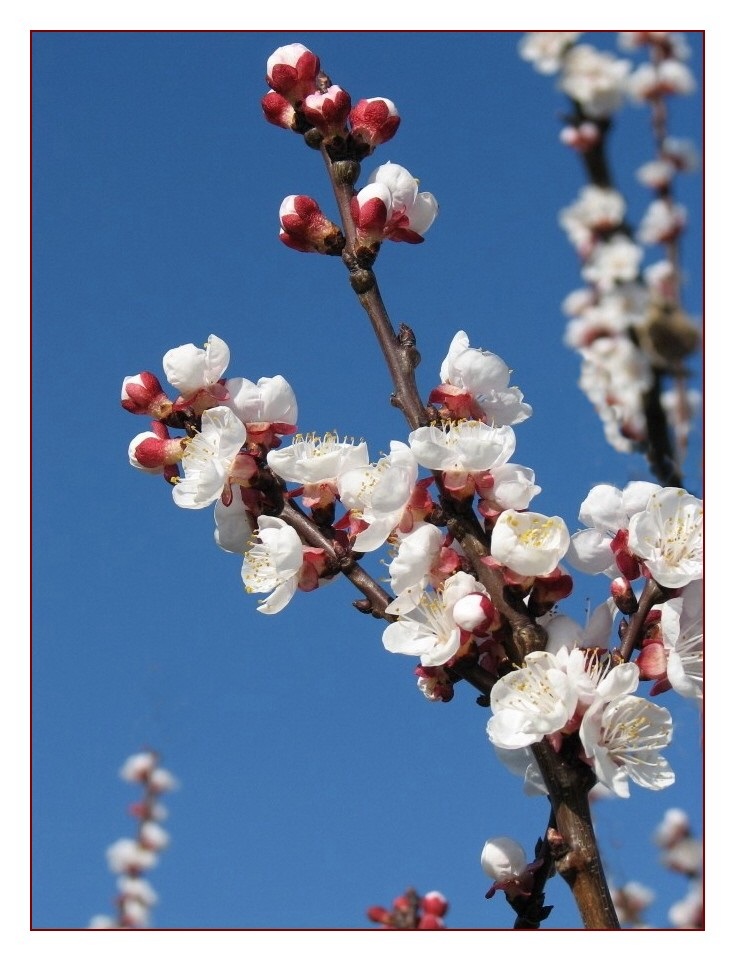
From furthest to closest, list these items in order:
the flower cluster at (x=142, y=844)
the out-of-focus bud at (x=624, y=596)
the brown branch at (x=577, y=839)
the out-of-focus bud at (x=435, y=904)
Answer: the flower cluster at (x=142, y=844) → the out-of-focus bud at (x=435, y=904) → the out-of-focus bud at (x=624, y=596) → the brown branch at (x=577, y=839)

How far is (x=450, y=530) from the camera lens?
140 centimetres

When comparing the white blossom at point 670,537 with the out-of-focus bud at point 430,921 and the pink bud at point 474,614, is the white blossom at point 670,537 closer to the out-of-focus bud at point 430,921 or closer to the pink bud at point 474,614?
the pink bud at point 474,614

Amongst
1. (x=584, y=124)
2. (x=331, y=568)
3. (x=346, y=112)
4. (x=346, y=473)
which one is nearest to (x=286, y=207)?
(x=346, y=112)

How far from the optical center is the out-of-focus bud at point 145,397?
163cm

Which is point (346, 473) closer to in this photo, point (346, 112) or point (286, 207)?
point (286, 207)

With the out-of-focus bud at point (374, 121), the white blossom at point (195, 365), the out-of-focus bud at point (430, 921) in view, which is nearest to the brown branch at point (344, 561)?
the white blossom at point (195, 365)

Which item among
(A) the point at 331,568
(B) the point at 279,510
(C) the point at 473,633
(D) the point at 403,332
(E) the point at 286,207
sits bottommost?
(C) the point at 473,633

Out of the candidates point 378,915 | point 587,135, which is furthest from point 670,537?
point 587,135

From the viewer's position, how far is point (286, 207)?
5.26 feet

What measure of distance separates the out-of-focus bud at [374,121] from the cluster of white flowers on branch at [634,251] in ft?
1.42

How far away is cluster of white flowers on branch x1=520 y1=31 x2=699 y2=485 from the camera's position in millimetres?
2207

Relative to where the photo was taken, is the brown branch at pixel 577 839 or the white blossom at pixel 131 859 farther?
the white blossom at pixel 131 859

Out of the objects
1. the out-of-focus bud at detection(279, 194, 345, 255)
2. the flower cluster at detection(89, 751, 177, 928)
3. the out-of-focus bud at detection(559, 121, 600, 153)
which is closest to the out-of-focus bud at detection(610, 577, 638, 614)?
the out-of-focus bud at detection(279, 194, 345, 255)

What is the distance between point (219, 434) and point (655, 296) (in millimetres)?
1081
